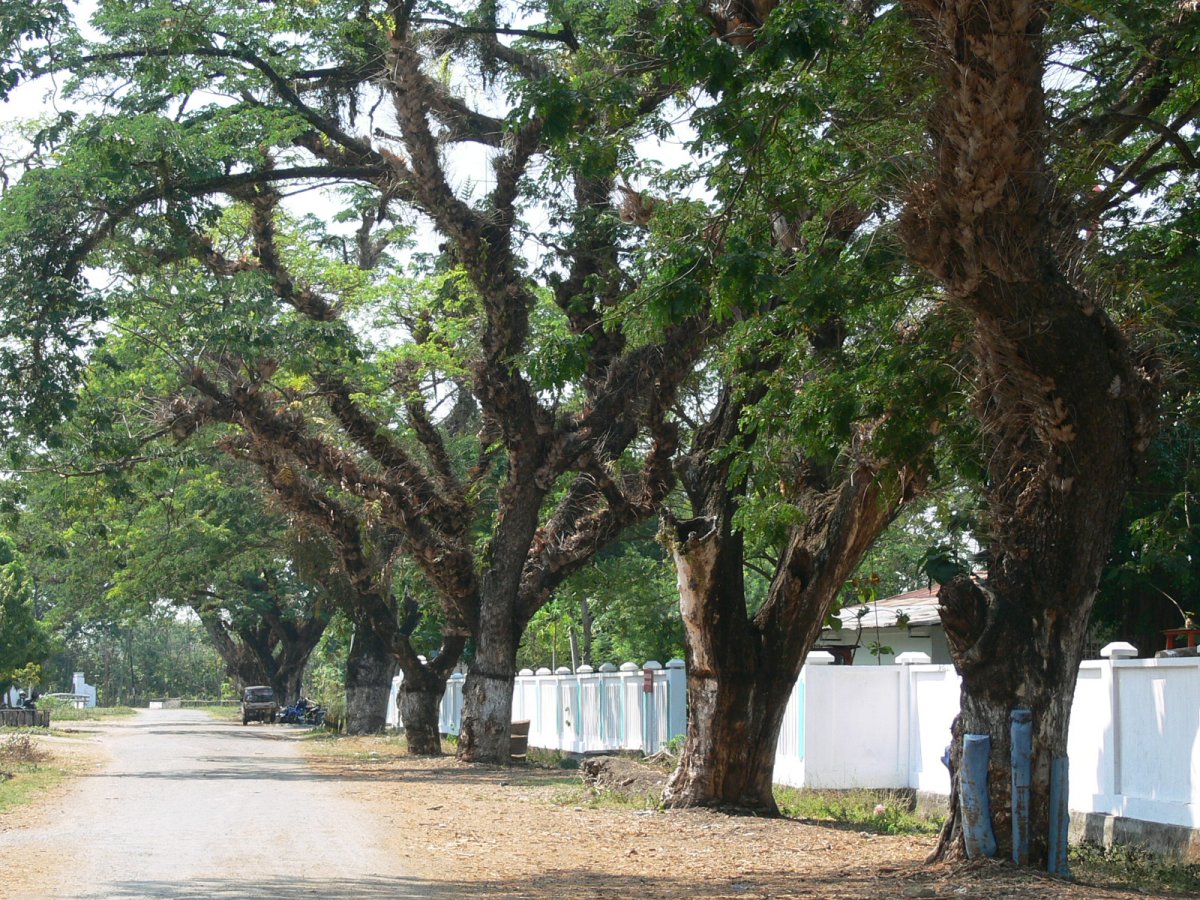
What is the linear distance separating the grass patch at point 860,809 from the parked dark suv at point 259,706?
42262 mm

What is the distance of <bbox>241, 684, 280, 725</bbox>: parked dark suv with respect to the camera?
55.2 m

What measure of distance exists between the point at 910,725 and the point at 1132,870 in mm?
5686

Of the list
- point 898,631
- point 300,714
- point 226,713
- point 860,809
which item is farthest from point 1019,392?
point 226,713

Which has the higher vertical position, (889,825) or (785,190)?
(785,190)

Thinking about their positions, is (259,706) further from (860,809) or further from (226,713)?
(860,809)

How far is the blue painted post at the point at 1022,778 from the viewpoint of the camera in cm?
904

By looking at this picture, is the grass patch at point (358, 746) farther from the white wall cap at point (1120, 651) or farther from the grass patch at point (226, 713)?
the grass patch at point (226, 713)

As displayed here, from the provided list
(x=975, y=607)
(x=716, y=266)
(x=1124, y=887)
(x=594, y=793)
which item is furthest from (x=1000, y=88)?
(x=594, y=793)

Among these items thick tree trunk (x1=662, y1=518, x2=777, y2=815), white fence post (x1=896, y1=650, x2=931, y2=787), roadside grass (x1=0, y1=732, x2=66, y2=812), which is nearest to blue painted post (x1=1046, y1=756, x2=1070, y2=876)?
thick tree trunk (x1=662, y1=518, x2=777, y2=815)

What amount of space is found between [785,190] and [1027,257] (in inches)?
110

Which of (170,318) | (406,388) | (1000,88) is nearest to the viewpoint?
(1000,88)

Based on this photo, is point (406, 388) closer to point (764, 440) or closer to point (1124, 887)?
point (764, 440)

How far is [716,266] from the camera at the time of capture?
9.31 meters

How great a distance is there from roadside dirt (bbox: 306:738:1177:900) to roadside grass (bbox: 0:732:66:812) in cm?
401
